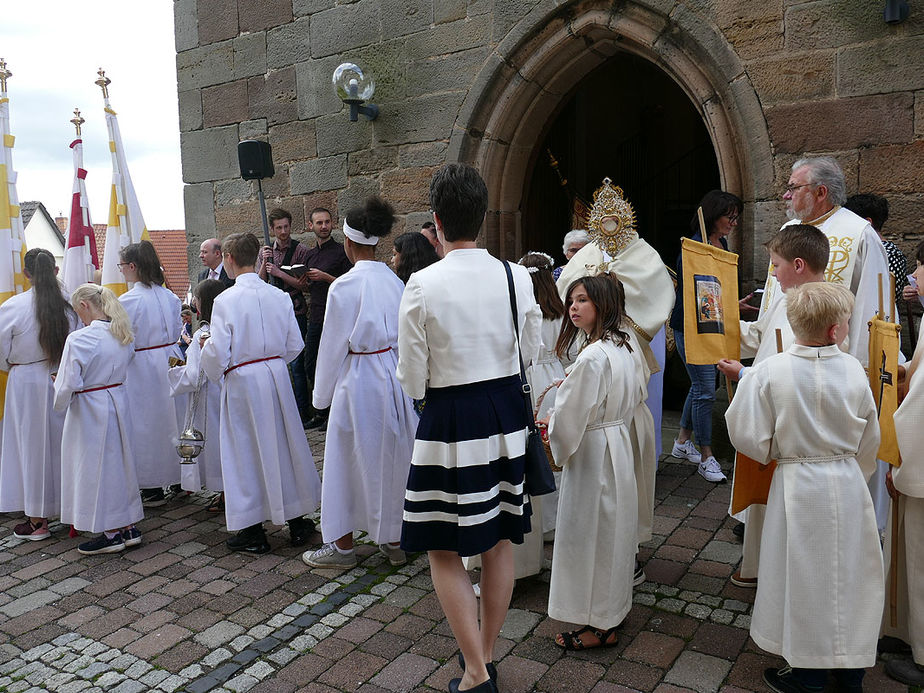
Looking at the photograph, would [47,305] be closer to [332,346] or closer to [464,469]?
[332,346]

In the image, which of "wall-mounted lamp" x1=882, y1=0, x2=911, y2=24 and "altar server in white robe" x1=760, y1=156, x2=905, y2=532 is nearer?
"altar server in white robe" x1=760, y1=156, x2=905, y2=532

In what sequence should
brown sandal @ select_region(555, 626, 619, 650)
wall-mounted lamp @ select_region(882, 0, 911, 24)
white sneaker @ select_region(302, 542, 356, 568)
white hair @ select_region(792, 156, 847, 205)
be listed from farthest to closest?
wall-mounted lamp @ select_region(882, 0, 911, 24), white sneaker @ select_region(302, 542, 356, 568), white hair @ select_region(792, 156, 847, 205), brown sandal @ select_region(555, 626, 619, 650)

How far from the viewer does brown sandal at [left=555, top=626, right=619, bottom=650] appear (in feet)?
9.97

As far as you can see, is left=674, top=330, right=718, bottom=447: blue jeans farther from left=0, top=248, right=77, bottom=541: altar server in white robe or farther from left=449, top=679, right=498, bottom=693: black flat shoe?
left=0, top=248, right=77, bottom=541: altar server in white robe

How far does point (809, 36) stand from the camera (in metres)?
4.97

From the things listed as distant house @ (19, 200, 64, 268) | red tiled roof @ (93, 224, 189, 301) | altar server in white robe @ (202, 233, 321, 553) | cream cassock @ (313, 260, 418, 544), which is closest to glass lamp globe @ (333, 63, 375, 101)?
altar server in white robe @ (202, 233, 321, 553)

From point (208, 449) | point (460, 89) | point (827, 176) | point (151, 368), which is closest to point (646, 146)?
point (460, 89)

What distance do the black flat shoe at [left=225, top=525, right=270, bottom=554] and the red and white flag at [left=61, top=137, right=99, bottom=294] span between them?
8.85 ft

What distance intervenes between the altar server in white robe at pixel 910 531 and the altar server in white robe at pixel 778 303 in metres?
0.47

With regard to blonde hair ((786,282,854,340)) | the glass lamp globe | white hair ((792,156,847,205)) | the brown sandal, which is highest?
the glass lamp globe

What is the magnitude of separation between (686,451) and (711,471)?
19.1 inches

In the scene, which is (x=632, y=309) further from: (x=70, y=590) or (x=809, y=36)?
(x=70, y=590)

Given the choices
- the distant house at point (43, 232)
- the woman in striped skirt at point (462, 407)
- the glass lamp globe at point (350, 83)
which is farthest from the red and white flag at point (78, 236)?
the distant house at point (43, 232)

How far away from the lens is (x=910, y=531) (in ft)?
→ 9.15
